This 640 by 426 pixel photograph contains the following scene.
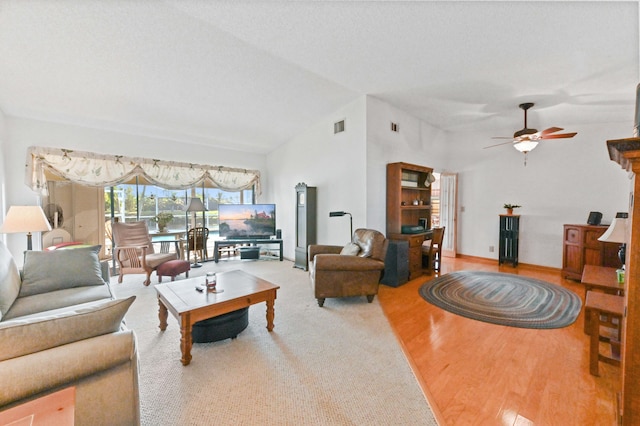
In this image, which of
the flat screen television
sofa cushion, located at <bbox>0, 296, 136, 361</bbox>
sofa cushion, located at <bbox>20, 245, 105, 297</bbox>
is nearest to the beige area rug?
sofa cushion, located at <bbox>20, 245, 105, 297</bbox>

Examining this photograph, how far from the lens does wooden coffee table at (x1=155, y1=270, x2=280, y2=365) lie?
2.16 meters

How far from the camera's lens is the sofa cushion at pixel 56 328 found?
1.07m

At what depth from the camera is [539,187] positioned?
5.23 metres

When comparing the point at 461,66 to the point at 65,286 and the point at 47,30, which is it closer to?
the point at 47,30

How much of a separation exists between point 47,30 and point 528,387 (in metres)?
5.21

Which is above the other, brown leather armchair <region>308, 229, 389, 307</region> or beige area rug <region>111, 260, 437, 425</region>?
brown leather armchair <region>308, 229, 389, 307</region>

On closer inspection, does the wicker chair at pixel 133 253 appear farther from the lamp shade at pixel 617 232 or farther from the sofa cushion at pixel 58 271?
the lamp shade at pixel 617 232

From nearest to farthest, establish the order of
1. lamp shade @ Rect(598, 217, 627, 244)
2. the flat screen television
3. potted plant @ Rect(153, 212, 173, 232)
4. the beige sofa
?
the beige sofa
lamp shade @ Rect(598, 217, 627, 244)
potted plant @ Rect(153, 212, 173, 232)
the flat screen television

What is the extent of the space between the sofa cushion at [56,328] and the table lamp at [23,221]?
9.07 ft

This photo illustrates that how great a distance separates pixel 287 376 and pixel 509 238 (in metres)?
5.50

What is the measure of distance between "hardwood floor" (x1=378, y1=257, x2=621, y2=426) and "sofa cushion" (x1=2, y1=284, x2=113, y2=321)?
2943 millimetres

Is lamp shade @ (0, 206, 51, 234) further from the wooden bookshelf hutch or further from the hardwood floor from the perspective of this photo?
the wooden bookshelf hutch

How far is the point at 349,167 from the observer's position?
4.62 metres

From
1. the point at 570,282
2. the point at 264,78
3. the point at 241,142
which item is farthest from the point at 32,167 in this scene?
the point at 570,282
